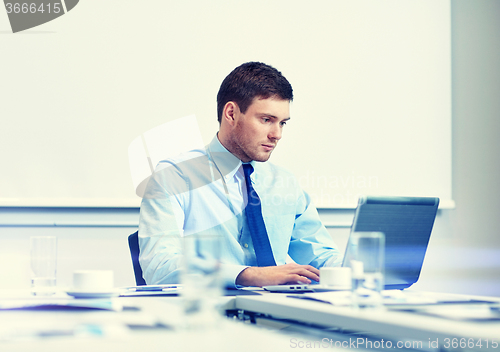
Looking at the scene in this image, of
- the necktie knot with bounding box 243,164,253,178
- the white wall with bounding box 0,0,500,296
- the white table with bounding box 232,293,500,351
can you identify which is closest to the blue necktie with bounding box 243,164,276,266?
the necktie knot with bounding box 243,164,253,178

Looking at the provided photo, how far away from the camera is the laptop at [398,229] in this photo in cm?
125

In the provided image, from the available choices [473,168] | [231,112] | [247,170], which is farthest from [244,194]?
[473,168]

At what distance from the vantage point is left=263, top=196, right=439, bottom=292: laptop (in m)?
1.25

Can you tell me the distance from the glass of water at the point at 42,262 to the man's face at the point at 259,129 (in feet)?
3.09

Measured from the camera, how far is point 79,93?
8.74ft

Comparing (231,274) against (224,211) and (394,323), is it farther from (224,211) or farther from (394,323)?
(394,323)

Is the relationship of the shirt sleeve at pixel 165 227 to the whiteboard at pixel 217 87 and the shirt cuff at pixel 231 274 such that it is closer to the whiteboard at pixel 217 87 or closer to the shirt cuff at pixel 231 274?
the shirt cuff at pixel 231 274

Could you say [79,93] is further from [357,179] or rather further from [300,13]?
[357,179]

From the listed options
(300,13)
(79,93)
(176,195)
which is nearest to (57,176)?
(79,93)

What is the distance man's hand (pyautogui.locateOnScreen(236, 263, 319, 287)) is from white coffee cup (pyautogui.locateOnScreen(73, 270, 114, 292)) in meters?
0.45

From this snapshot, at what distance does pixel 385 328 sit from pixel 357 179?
2.33 metres

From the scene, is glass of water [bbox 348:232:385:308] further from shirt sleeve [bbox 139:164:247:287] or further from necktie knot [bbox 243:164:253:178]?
necktie knot [bbox 243:164:253:178]

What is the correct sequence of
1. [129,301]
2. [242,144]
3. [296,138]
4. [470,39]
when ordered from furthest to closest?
[470,39]
[296,138]
[242,144]
[129,301]

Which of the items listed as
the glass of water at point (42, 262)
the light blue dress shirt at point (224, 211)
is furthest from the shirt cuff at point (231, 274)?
the glass of water at point (42, 262)
